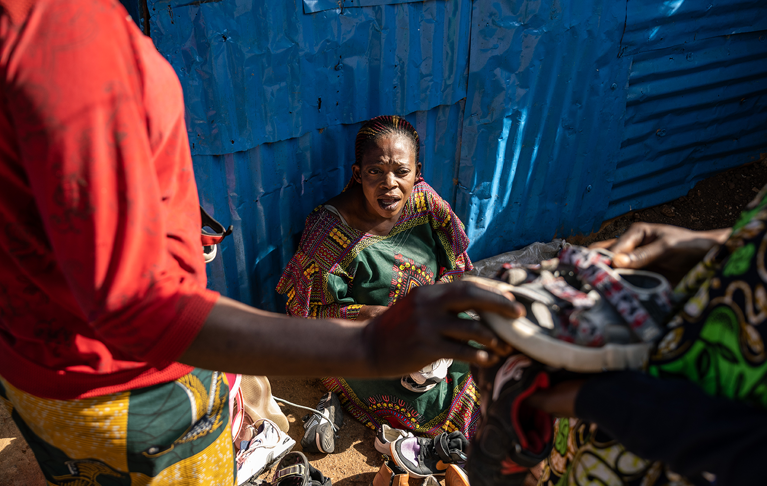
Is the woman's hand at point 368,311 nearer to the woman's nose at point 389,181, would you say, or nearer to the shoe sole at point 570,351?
the woman's nose at point 389,181

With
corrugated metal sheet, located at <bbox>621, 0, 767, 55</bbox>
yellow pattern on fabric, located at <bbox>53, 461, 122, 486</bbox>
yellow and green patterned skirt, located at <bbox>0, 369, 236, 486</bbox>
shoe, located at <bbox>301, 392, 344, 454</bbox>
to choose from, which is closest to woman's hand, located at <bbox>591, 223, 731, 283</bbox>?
yellow and green patterned skirt, located at <bbox>0, 369, 236, 486</bbox>

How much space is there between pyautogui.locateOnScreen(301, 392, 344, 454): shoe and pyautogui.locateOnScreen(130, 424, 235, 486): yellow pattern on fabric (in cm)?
130

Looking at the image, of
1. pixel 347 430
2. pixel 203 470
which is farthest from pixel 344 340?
pixel 347 430

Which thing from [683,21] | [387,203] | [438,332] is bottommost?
[387,203]

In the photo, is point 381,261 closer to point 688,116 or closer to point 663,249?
point 663,249

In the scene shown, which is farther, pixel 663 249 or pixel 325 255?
pixel 325 255

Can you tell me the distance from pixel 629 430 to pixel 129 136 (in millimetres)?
1077

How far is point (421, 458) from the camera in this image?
9.46 feet

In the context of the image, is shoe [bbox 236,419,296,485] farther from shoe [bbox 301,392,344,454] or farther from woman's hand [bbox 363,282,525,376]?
woman's hand [bbox 363,282,525,376]

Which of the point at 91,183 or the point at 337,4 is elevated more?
the point at 337,4

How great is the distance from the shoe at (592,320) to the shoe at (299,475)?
179cm

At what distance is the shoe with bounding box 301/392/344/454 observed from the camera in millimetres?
2980

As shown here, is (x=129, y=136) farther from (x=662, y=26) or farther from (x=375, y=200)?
(x=662, y=26)

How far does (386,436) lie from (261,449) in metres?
0.73
